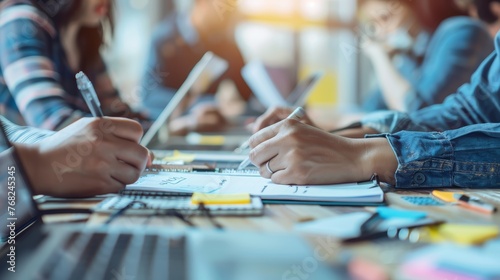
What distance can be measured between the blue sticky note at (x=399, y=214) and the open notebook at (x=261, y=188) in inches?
2.2

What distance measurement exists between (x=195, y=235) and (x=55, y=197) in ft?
0.74

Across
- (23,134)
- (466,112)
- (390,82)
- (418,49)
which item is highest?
(23,134)

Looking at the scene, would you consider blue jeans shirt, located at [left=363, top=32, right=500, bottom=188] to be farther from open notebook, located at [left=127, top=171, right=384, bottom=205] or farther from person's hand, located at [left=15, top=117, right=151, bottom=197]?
person's hand, located at [left=15, top=117, right=151, bottom=197]

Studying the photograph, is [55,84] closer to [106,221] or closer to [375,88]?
[106,221]

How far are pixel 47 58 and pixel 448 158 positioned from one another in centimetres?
86

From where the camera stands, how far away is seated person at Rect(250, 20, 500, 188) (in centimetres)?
64

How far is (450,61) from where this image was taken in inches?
75.1

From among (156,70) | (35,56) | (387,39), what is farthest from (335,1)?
(35,56)

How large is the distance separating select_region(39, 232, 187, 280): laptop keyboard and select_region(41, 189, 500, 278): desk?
4 cm

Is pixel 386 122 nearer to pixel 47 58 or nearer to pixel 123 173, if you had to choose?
pixel 123 173

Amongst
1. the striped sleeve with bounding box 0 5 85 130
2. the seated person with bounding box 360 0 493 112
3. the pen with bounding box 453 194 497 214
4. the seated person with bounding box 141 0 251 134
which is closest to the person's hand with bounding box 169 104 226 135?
the seated person with bounding box 141 0 251 134

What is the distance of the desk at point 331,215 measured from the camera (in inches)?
15.0

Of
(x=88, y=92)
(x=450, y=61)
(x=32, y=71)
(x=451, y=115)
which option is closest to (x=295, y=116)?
(x=88, y=92)

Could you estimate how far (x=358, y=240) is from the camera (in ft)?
1.34
